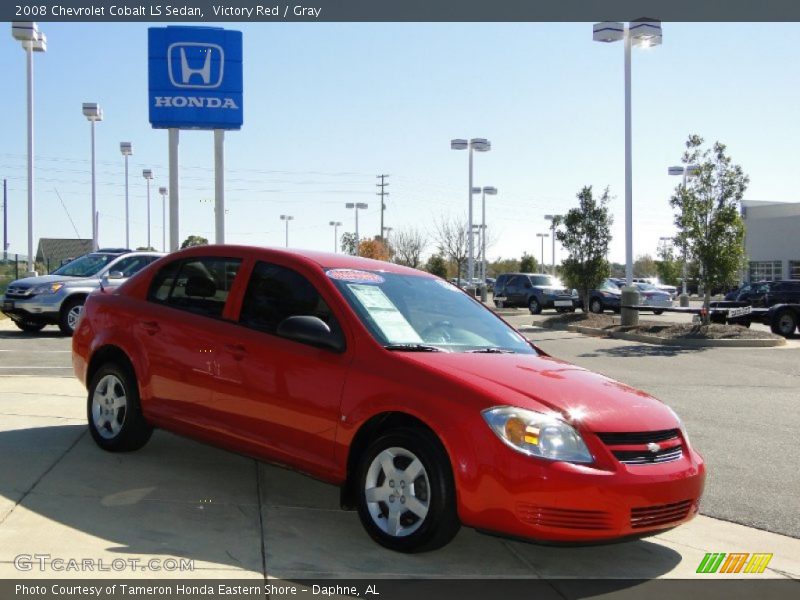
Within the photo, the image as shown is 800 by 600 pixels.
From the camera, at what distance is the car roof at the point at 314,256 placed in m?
5.80

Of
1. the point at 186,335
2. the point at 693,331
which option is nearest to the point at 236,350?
the point at 186,335

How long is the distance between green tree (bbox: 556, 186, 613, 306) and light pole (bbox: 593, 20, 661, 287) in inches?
122

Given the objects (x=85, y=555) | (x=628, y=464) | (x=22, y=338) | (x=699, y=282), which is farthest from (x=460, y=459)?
(x=699, y=282)

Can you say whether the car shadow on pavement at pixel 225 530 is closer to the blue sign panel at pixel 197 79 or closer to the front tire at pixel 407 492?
the front tire at pixel 407 492

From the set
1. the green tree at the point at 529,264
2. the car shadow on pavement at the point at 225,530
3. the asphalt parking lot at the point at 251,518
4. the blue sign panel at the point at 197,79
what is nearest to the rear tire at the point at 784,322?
the asphalt parking lot at the point at 251,518

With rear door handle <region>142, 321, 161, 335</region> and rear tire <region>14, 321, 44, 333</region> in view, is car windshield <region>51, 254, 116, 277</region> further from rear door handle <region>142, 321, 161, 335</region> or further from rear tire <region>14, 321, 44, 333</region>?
rear door handle <region>142, 321, 161, 335</region>

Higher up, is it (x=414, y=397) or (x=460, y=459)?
(x=414, y=397)

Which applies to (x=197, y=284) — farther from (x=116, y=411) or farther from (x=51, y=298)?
(x=51, y=298)

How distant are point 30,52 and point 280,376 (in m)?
28.9

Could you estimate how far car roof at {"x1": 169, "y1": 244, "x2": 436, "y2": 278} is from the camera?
19.0 feet

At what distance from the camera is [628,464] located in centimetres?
453

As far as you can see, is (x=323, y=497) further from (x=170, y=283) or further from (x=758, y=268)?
(x=758, y=268)

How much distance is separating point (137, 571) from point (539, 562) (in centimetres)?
221

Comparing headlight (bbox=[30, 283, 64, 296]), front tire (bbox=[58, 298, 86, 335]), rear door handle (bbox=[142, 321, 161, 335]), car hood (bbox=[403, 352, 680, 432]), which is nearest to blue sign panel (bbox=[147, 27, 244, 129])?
headlight (bbox=[30, 283, 64, 296])
